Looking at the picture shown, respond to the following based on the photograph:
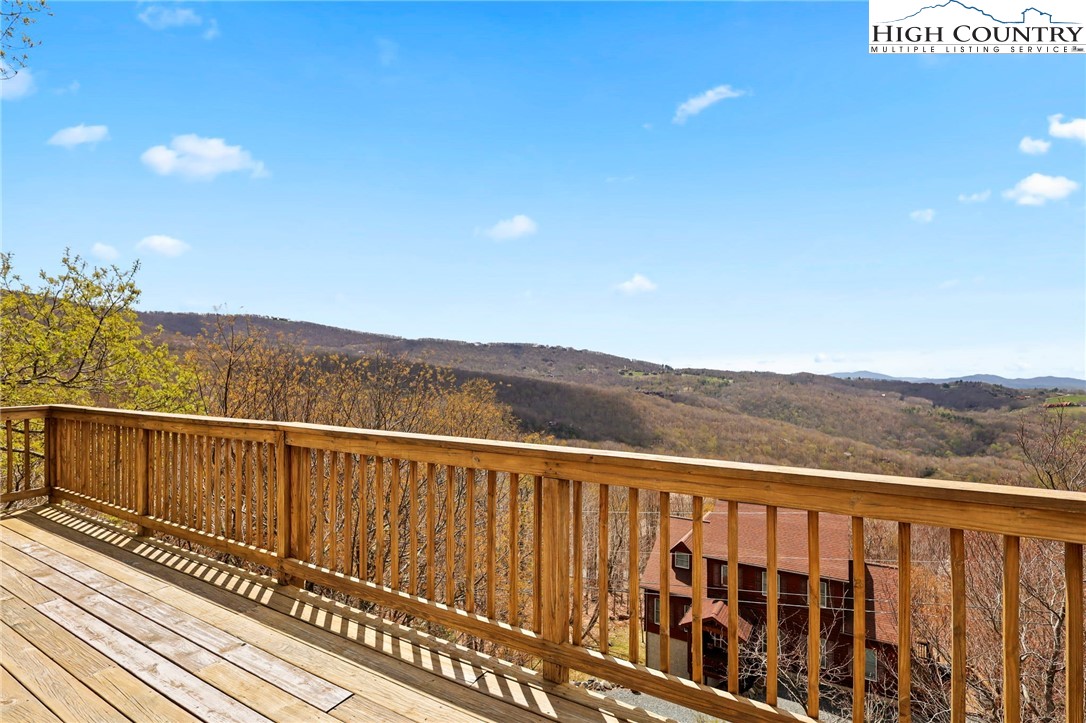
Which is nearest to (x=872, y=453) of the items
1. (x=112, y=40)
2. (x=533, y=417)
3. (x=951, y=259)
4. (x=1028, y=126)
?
(x=533, y=417)

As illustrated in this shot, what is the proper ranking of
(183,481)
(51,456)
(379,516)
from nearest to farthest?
(379,516), (183,481), (51,456)

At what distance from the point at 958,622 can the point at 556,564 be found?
1.29 meters

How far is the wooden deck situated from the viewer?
6.46 ft

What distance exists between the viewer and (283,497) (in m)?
3.18

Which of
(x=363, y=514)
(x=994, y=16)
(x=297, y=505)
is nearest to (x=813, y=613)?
(x=363, y=514)

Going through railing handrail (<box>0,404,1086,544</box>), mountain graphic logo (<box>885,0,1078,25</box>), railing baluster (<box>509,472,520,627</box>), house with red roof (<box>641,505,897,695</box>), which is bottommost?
house with red roof (<box>641,505,897,695</box>)

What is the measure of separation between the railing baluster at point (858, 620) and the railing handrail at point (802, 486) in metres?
0.09

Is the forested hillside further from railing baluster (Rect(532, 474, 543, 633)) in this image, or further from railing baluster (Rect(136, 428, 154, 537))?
railing baluster (Rect(532, 474, 543, 633))

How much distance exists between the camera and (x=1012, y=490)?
140 centimetres

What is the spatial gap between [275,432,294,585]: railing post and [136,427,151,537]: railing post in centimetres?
173

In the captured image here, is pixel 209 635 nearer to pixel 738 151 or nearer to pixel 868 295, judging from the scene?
pixel 738 151

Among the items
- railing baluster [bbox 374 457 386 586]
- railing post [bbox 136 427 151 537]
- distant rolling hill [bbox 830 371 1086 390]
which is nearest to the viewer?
railing baluster [bbox 374 457 386 586]

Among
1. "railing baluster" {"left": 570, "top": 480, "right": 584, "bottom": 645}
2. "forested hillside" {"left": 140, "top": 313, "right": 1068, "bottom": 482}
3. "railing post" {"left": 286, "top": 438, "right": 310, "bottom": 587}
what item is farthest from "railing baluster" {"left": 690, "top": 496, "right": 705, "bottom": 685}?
"forested hillside" {"left": 140, "top": 313, "right": 1068, "bottom": 482}

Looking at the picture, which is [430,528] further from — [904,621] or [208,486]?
[208,486]
